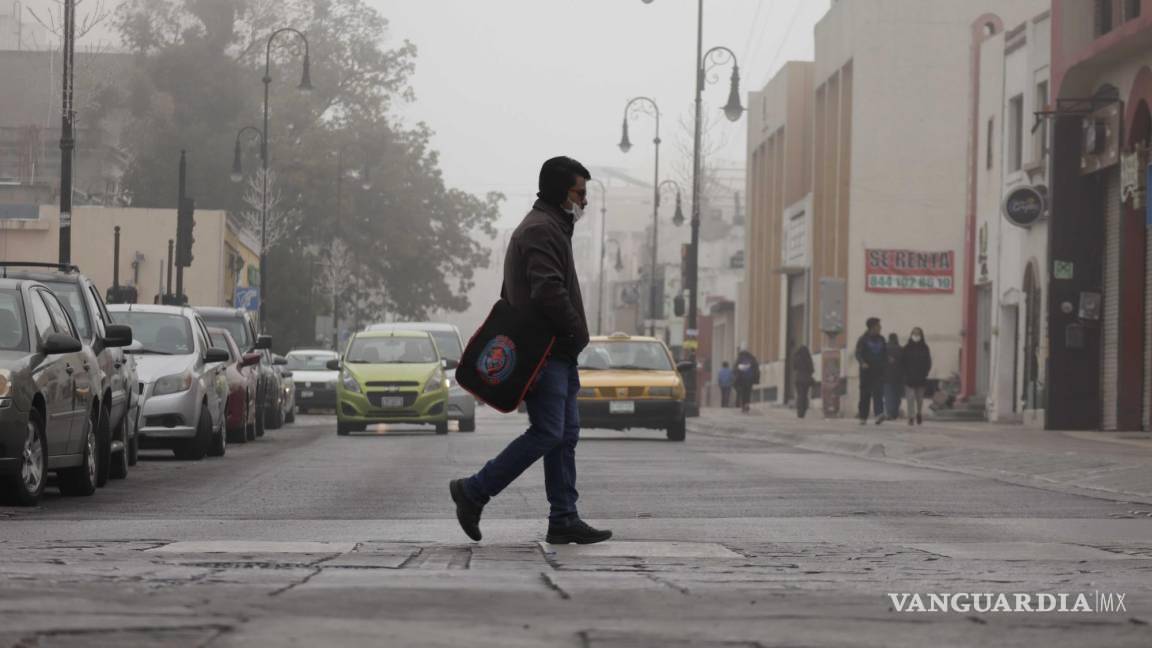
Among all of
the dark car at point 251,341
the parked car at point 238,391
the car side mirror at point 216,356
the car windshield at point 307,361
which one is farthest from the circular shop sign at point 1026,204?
the car side mirror at point 216,356

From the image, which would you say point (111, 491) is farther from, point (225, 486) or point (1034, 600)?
point (1034, 600)

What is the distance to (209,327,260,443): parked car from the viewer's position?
27.4 metres

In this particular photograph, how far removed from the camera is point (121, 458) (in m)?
18.5

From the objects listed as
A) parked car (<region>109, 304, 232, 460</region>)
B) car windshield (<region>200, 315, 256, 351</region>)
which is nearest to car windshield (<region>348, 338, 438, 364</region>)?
car windshield (<region>200, 315, 256, 351</region>)

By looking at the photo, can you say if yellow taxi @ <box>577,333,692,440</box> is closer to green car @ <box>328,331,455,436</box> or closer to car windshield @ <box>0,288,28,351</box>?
green car @ <box>328,331,455,436</box>

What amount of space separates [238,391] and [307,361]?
74.8 feet

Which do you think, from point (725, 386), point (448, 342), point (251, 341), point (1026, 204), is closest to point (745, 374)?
point (725, 386)

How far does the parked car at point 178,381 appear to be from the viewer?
2241 centimetres

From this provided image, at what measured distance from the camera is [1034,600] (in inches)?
307

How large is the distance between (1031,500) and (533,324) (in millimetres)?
7005

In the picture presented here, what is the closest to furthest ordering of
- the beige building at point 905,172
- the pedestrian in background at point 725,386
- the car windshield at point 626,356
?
the car windshield at point 626,356, the beige building at point 905,172, the pedestrian in background at point 725,386

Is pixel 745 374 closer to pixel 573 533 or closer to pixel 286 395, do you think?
pixel 286 395

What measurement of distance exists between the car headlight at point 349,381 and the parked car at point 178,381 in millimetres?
8372

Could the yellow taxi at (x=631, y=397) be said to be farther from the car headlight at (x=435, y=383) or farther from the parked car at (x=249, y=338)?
the parked car at (x=249, y=338)
